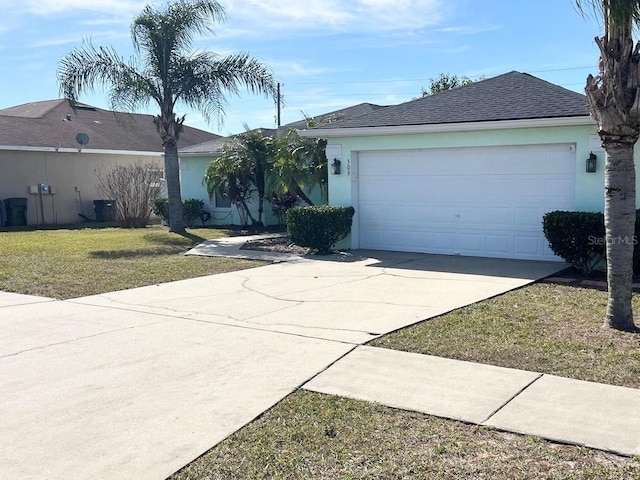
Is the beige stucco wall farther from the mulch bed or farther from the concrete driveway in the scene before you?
the concrete driveway

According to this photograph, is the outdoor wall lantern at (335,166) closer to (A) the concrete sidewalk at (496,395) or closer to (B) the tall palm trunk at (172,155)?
(B) the tall palm trunk at (172,155)

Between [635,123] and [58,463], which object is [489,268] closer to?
[635,123]

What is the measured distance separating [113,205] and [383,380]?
20729mm

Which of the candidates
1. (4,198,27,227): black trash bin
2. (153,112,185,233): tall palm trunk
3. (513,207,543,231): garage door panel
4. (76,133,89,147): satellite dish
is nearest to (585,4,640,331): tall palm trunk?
(513,207,543,231): garage door panel

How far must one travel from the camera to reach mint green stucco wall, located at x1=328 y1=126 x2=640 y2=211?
1096 cm

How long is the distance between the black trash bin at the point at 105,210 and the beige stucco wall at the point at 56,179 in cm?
68

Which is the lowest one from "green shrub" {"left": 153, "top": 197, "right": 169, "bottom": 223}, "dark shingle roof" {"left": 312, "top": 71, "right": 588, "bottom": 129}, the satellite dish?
"green shrub" {"left": 153, "top": 197, "right": 169, "bottom": 223}

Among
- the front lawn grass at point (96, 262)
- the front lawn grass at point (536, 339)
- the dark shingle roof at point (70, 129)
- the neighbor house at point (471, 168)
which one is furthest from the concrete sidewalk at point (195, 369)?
the dark shingle roof at point (70, 129)

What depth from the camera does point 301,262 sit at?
1250 cm

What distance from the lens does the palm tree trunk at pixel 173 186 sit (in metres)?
18.2

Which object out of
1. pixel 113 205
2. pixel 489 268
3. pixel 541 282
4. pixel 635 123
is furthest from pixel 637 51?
pixel 113 205

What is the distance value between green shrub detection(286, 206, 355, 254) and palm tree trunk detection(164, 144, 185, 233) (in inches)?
233

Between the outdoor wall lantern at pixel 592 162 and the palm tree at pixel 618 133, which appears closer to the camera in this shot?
the palm tree at pixel 618 133

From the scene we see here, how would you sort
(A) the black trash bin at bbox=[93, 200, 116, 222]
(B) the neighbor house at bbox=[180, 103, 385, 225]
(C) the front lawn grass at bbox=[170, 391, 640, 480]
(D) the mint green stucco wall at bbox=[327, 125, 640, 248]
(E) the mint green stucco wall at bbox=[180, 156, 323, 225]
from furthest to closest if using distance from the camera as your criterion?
(A) the black trash bin at bbox=[93, 200, 116, 222] → (E) the mint green stucco wall at bbox=[180, 156, 323, 225] → (B) the neighbor house at bbox=[180, 103, 385, 225] → (D) the mint green stucco wall at bbox=[327, 125, 640, 248] → (C) the front lawn grass at bbox=[170, 391, 640, 480]
